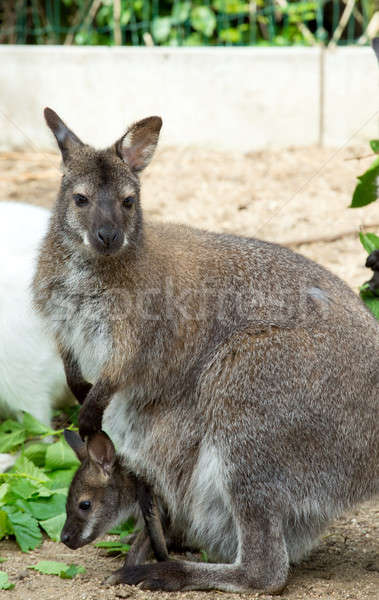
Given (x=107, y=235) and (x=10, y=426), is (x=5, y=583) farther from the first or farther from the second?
(x=10, y=426)

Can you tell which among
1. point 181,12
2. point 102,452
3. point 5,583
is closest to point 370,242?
point 102,452

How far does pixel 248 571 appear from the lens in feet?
10.9

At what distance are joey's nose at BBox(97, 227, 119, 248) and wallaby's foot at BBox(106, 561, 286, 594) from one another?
1.19 m

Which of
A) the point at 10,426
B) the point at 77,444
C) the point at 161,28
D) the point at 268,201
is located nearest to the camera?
the point at 77,444

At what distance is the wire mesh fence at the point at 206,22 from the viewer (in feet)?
29.2

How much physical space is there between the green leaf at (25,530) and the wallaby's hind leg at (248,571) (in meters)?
0.58

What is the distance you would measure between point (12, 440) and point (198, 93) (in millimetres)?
4856

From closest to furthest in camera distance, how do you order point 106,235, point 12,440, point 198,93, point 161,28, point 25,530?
point 106,235, point 25,530, point 12,440, point 198,93, point 161,28

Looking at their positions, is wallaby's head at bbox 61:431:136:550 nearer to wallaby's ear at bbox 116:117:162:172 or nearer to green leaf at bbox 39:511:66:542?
green leaf at bbox 39:511:66:542

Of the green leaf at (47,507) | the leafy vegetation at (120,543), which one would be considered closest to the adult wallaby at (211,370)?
the leafy vegetation at (120,543)

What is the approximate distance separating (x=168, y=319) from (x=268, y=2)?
20.7 ft

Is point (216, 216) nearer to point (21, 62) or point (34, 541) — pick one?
point (21, 62)

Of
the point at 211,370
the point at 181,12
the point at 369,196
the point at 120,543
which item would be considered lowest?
the point at 120,543

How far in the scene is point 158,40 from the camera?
30.1 feet
